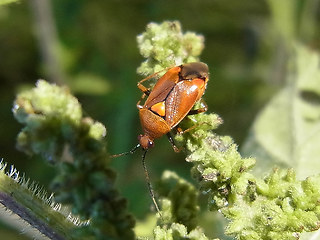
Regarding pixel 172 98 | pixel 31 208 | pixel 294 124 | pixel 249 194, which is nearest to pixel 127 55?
pixel 294 124

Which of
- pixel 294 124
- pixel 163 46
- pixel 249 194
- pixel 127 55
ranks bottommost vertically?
pixel 249 194

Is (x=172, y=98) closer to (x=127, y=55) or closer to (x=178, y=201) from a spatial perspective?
(x=178, y=201)

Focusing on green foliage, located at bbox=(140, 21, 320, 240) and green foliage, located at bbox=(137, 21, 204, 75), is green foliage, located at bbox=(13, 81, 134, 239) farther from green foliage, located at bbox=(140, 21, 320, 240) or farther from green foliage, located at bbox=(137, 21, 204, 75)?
green foliage, located at bbox=(137, 21, 204, 75)

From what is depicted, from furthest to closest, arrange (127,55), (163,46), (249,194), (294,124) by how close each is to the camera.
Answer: (127,55) → (294,124) → (163,46) → (249,194)

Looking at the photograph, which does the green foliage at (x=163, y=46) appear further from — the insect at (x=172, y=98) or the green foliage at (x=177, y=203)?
the green foliage at (x=177, y=203)

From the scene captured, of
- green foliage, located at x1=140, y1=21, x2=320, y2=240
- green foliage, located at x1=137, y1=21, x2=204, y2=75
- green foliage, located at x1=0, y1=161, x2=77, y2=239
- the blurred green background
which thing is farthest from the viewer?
the blurred green background

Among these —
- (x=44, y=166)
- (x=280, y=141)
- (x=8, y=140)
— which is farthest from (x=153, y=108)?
(x=8, y=140)

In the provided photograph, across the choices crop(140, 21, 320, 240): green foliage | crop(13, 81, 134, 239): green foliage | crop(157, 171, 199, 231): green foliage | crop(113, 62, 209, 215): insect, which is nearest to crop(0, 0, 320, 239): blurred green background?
crop(113, 62, 209, 215): insect
